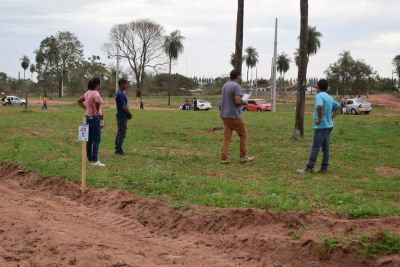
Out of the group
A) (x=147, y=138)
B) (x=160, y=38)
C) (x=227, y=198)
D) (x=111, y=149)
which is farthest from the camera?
(x=160, y=38)

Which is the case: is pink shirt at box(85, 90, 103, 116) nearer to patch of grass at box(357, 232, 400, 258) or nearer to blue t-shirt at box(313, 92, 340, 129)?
blue t-shirt at box(313, 92, 340, 129)

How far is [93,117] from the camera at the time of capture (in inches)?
394

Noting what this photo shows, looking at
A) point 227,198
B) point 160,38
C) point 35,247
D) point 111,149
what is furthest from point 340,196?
point 160,38

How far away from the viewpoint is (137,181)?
8188mm

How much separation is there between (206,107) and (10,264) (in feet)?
153

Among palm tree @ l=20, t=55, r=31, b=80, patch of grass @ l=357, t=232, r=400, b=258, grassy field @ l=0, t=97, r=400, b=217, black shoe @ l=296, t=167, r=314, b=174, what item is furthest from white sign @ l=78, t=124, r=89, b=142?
palm tree @ l=20, t=55, r=31, b=80

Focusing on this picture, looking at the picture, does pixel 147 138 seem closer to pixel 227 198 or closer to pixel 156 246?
pixel 227 198

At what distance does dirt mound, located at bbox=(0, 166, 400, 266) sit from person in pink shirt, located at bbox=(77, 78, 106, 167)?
2.78m

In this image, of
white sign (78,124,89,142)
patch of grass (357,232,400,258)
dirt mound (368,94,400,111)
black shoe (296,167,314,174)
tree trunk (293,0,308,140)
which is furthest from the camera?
dirt mound (368,94,400,111)

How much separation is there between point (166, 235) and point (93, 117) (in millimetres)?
4706

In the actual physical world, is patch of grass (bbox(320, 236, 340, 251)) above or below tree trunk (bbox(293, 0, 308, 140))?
below

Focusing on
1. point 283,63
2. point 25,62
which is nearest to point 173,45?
point 283,63

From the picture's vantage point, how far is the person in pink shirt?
9922 millimetres

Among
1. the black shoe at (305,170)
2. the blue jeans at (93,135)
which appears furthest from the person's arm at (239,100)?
the blue jeans at (93,135)
